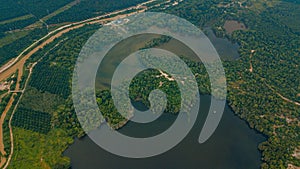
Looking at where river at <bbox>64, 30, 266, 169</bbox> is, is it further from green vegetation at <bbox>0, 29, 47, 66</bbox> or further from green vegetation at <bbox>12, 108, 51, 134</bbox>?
green vegetation at <bbox>0, 29, 47, 66</bbox>

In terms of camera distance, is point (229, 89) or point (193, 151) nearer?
point (193, 151)

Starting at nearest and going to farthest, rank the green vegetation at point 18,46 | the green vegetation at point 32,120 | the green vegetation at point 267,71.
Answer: the green vegetation at point 267,71, the green vegetation at point 32,120, the green vegetation at point 18,46

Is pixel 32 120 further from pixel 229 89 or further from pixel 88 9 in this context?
pixel 88 9

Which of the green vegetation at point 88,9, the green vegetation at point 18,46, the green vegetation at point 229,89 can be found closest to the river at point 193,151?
the green vegetation at point 229,89

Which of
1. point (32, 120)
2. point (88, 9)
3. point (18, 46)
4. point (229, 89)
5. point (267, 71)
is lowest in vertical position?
point (267, 71)

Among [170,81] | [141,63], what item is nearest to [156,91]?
[170,81]

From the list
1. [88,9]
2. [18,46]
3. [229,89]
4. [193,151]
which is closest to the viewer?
[193,151]

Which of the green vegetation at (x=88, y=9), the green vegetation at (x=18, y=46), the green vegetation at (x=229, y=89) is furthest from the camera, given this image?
the green vegetation at (x=88, y=9)

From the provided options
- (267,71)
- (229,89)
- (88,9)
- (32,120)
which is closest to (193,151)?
(229,89)

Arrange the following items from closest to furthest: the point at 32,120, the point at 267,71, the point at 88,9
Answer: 1. the point at 32,120
2. the point at 267,71
3. the point at 88,9

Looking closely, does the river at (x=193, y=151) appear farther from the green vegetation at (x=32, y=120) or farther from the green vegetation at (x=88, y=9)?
the green vegetation at (x=88, y=9)

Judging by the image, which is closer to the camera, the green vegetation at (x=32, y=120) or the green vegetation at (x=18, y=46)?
the green vegetation at (x=32, y=120)
